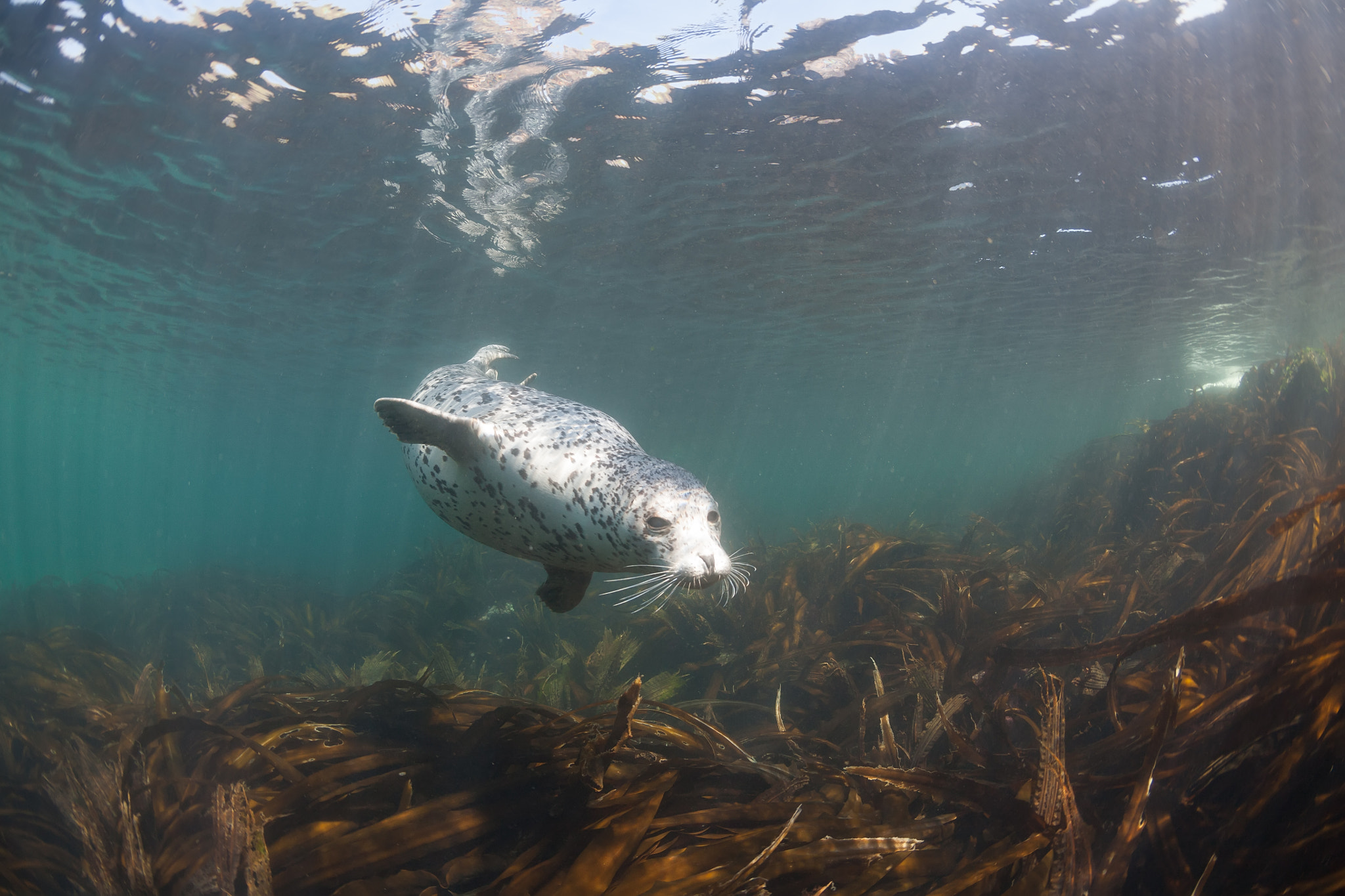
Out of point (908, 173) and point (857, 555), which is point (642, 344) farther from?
point (857, 555)

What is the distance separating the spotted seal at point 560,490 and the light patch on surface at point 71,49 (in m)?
7.22

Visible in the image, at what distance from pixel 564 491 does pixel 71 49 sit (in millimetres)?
8735

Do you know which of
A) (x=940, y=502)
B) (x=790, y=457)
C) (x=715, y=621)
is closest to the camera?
(x=715, y=621)

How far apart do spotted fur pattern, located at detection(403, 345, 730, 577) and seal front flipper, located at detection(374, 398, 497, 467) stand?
0.04m

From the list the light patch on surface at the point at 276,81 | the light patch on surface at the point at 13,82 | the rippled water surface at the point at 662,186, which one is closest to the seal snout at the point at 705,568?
the rippled water surface at the point at 662,186

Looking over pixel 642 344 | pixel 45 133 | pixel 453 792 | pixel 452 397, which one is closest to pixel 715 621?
pixel 452 397

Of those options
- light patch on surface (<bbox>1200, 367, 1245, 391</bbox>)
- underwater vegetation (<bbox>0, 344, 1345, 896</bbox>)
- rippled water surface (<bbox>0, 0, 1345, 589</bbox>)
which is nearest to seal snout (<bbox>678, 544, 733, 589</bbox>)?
underwater vegetation (<bbox>0, 344, 1345, 896</bbox>)

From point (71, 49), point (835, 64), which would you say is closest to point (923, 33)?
point (835, 64)

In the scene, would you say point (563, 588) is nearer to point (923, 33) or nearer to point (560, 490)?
point (560, 490)

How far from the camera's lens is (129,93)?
6.99m

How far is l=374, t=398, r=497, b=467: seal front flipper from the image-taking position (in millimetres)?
2641

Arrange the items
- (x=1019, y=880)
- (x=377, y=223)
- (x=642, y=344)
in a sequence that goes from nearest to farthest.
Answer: (x=1019, y=880), (x=377, y=223), (x=642, y=344)

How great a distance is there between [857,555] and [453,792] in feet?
16.1

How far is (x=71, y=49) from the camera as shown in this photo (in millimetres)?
6285
